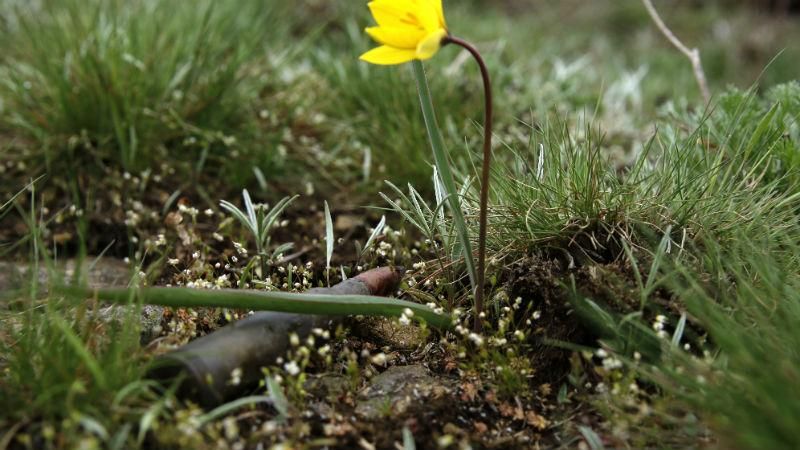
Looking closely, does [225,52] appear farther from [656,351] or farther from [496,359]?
[656,351]

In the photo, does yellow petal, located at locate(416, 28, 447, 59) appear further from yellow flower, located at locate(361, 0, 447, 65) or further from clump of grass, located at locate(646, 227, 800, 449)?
clump of grass, located at locate(646, 227, 800, 449)

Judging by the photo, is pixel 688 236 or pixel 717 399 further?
pixel 688 236

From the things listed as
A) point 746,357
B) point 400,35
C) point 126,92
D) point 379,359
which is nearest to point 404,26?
point 400,35

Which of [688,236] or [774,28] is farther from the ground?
[774,28]

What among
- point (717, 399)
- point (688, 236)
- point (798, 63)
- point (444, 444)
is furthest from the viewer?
point (798, 63)

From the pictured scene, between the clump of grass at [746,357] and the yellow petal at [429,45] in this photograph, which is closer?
the clump of grass at [746,357]

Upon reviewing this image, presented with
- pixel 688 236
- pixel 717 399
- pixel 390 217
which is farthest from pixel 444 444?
pixel 390 217

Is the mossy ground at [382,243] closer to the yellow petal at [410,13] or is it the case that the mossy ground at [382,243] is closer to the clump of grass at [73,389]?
the clump of grass at [73,389]

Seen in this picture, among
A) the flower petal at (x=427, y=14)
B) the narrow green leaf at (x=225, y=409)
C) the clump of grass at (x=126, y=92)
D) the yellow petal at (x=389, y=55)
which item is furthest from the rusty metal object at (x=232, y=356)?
the clump of grass at (x=126, y=92)
